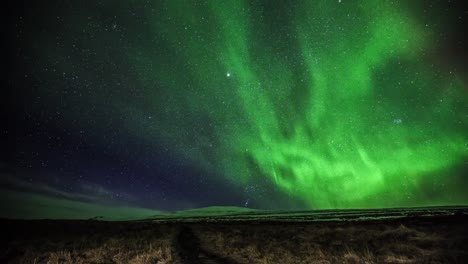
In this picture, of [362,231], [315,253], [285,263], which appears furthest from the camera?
[362,231]

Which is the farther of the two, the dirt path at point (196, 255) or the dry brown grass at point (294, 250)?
the dirt path at point (196, 255)

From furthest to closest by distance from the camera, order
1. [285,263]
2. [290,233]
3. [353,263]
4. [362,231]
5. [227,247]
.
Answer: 1. [290,233]
2. [362,231]
3. [227,247]
4. [285,263]
5. [353,263]

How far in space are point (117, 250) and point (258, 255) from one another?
9.15m

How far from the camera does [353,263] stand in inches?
476

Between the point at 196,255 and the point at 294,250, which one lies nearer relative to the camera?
the point at 196,255

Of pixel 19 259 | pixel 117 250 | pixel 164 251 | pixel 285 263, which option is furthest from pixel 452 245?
pixel 19 259

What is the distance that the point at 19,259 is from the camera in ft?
50.1

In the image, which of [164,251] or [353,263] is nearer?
[353,263]

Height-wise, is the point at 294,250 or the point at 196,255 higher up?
the point at 294,250

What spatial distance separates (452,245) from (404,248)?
7.12ft

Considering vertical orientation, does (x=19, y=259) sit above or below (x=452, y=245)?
below

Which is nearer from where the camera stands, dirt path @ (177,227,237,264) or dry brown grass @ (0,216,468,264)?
dry brown grass @ (0,216,468,264)

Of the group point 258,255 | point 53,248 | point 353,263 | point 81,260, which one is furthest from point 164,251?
point 353,263

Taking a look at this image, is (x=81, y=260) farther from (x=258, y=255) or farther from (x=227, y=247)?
(x=258, y=255)
